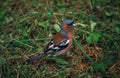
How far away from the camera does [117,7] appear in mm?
7090

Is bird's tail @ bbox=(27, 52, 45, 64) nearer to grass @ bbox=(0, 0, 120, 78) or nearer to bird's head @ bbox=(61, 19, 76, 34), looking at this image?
grass @ bbox=(0, 0, 120, 78)

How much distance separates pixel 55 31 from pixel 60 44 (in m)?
0.86

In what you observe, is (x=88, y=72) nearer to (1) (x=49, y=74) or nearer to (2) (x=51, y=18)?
(1) (x=49, y=74)

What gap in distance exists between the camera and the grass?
5.52 meters

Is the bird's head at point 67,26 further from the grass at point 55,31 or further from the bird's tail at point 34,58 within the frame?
the bird's tail at point 34,58

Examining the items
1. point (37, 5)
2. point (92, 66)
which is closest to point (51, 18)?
point (37, 5)

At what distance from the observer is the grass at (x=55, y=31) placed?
5516mm

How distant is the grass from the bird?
20 cm

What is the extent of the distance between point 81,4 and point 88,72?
2.01m

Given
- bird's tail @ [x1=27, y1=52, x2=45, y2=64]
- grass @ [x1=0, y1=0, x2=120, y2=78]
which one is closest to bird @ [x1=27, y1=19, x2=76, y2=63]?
bird's tail @ [x1=27, y1=52, x2=45, y2=64]

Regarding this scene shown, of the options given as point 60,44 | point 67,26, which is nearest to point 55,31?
point 67,26

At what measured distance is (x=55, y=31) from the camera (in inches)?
254

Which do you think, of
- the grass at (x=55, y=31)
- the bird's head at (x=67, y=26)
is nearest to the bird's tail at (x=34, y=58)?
the grass at (x=55, y=31)

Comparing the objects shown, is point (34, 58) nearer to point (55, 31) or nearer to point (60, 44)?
point (60, 44)
